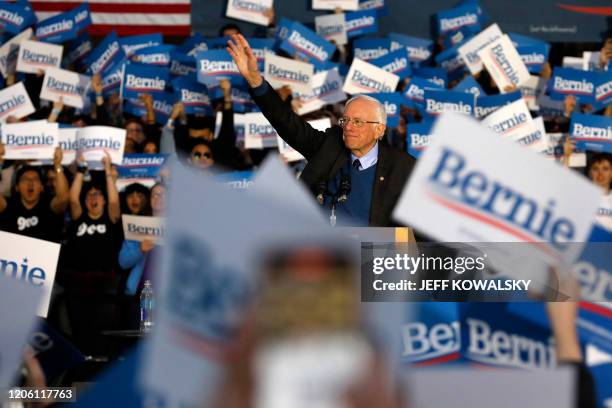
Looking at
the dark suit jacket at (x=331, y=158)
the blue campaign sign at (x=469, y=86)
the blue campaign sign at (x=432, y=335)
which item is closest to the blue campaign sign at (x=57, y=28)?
the blue campaign sign at (x=469, y=86)

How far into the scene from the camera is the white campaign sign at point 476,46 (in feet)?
31.7

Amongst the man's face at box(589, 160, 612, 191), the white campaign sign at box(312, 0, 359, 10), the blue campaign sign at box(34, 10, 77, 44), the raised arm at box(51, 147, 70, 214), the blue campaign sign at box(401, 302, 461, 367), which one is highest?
the white campaign sign at box(312, 0, 359, 10)

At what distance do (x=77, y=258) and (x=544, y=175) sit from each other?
5.16 m

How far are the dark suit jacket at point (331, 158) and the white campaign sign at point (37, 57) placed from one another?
5365mm

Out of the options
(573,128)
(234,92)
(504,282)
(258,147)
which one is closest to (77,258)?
(258,147)

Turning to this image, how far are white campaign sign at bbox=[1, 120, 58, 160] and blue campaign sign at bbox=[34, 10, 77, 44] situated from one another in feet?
7.40

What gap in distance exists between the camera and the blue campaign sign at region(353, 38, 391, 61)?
10242 millimetres

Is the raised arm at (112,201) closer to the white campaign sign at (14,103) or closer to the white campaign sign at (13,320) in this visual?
the white campaign sign at (14,103)

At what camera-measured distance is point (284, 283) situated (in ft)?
5.56

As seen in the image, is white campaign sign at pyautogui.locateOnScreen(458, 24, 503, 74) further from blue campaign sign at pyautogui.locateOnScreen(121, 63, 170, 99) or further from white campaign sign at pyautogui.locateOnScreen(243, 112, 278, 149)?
blue campaign sign at pyautogui.locateOnScreen(121, 63, 170, 99)

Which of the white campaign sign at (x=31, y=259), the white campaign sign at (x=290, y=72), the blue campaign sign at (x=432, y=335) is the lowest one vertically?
the white campaign sign at (x=31, y=259)

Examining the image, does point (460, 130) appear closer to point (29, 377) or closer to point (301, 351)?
point (301, 351)

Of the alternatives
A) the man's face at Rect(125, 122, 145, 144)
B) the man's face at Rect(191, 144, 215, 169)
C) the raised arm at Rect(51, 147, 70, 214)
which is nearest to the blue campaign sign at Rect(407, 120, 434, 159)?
the man's face at Rect(191, 144, 215, 169)

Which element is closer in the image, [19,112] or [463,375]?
[463,375]
